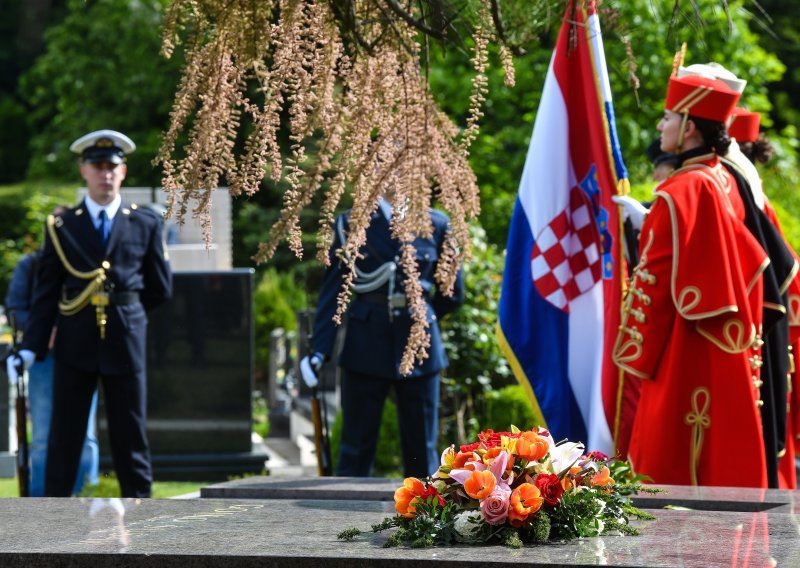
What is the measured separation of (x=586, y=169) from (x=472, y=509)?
129 inches

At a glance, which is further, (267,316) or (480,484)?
(267,316)

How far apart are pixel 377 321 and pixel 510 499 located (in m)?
3.44

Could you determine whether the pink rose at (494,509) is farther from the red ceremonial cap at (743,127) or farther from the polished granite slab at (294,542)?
the red ceremonial cap at (743,127)

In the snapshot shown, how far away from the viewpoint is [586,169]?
22.7 feet

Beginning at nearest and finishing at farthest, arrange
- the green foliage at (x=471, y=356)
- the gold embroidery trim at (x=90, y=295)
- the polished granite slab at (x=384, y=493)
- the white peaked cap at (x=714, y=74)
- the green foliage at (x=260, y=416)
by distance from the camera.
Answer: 1. the polished granite slab at (x=384, y=493)
2. the white peaked cap at (x=714, y=74)
3. the gold embroidery trim at (x=90, y=295)
4. the green foliage at (x=471, y=356)
5. the green foliage at (x=260, y=416)

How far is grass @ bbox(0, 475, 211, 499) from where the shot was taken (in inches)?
322

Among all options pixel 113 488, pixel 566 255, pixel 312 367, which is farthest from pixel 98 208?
pixel 566 255

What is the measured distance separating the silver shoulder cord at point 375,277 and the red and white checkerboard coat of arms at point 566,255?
74cm

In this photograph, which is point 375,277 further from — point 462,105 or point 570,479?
point 462,105

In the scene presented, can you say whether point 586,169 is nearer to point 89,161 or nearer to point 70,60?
point 89,161

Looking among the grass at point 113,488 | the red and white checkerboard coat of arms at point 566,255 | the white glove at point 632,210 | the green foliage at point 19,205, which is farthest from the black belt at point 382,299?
the green foliage at point 19,205

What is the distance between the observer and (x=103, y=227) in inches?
296

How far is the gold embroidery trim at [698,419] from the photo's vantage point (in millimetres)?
5898

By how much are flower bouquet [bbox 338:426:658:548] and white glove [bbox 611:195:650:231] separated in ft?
8.36
